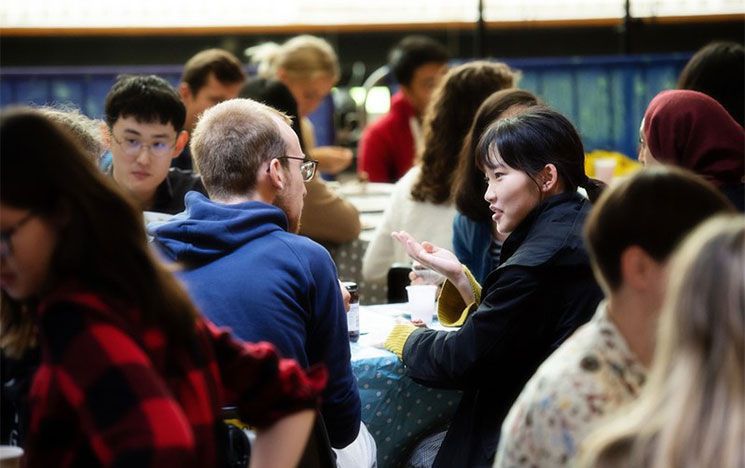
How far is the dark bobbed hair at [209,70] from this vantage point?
A: 208 inches

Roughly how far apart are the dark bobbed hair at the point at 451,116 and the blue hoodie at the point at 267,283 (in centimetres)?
156

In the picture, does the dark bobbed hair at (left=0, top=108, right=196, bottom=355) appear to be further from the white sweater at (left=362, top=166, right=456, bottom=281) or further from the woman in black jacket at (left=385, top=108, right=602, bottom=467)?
the white sweater at (left=362, top=166, right=456, bottom=281)

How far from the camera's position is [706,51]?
4473mm

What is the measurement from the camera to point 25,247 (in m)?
1.48

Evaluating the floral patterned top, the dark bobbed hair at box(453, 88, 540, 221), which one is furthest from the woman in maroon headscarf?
the floral patterned top

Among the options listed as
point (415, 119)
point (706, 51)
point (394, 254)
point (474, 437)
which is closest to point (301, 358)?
point (474, 437)

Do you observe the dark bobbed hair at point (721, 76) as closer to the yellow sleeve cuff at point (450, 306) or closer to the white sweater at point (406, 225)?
the white sweater at point (406, 225)

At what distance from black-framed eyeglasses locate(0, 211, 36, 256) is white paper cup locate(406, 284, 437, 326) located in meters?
1.99

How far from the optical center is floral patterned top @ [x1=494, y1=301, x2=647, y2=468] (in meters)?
1.66

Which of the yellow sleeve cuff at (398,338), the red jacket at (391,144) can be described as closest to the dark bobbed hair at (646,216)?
the yellow sleeve cuff at (398,338)

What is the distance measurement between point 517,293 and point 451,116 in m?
1.54

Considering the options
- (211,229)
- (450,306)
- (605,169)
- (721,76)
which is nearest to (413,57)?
(605,169)

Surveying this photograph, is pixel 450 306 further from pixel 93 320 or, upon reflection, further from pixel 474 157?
pixel 93 320

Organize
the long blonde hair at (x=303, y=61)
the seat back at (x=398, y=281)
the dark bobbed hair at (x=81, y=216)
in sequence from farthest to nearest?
the long blonde hair at (x=303, y=61), the seat back at (x=398, y=281), the dark bobbed hair at (x=81, y=216)
